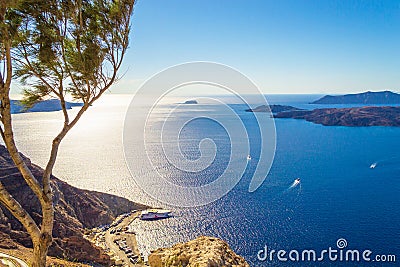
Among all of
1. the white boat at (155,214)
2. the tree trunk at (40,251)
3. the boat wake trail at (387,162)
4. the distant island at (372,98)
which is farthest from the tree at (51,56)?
the distant island at (372,98)

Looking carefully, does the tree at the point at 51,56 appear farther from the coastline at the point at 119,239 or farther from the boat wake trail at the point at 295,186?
the boat wake trail at the point at 295,186

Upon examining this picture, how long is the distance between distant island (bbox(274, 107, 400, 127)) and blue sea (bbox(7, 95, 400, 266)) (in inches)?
597

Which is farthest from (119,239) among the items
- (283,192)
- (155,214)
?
(283,192)

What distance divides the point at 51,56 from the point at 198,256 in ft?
12.3

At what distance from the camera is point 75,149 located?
5791 cm

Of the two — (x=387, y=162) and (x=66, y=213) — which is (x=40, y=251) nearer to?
(x=66, y=213)

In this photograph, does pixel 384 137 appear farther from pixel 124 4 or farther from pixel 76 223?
pixel 124 4

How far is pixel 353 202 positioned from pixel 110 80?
34456 mm

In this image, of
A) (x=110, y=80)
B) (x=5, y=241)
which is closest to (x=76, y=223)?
(x=5, y=241)

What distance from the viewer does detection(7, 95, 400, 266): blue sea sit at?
2588cm

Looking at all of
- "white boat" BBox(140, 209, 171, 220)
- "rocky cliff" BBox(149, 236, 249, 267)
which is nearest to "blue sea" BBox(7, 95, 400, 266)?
"white boat" BBox(140, 209, 171, 220)

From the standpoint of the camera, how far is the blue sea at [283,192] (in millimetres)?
25875

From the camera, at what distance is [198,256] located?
448 centimetres

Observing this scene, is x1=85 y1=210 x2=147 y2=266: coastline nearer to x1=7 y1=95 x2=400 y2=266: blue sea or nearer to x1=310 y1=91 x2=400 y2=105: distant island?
x1=7 y1=95 x2=400 y2=266: blue sea
